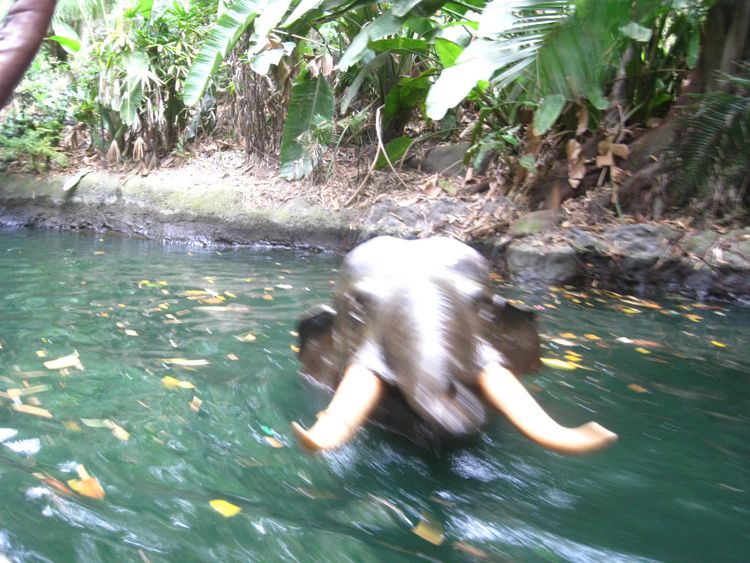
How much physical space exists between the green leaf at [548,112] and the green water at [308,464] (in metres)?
2.72

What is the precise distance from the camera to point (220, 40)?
6.31 metres

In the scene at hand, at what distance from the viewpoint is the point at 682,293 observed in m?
5.55

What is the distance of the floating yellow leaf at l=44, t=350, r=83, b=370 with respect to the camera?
111 inches

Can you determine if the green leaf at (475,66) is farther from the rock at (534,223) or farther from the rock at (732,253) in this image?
the rock at (732,253)

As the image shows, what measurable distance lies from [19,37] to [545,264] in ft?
18.5

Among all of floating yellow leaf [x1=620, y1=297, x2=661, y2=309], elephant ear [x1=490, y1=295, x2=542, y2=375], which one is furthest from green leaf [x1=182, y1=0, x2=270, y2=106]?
elephant ear [x1=490, y1=295, x2=542, y2=375]

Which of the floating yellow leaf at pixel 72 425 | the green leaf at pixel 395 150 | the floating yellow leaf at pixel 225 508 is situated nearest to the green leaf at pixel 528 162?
the green leaf at pixel 395 150

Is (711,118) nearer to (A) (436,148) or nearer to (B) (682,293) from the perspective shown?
(B) (682,293)

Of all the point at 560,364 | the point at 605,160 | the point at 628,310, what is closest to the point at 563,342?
the point at 560,364

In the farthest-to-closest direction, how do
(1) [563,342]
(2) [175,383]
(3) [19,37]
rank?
(1) [563,342], (2) [175,383], (3) [19,37]

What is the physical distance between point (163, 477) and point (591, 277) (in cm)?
494

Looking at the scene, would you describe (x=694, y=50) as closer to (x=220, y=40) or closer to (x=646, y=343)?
(x=646, y=343)

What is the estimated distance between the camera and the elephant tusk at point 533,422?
4.85 feet

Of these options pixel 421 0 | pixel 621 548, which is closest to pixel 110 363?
pixel 621 548
